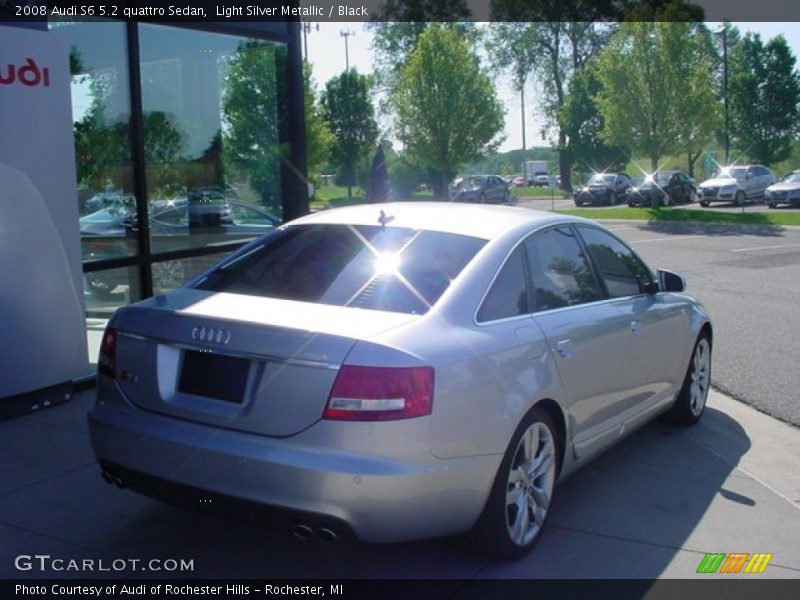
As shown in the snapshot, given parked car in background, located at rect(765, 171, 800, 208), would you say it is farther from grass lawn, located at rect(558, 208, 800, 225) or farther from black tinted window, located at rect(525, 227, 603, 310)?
black tinted window, located at rect(525, 227, 603, 310)

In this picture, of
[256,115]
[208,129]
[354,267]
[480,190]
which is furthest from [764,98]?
[354,267]

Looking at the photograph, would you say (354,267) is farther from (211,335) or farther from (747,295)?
(747,295)

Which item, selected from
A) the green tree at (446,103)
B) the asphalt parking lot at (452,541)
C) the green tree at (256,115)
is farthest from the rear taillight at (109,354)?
the green tree at (446,103)

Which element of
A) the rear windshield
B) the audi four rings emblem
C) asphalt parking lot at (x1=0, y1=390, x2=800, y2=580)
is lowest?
asphalt parking lot at (x1=0, y1=390, x2=800, y2=580)

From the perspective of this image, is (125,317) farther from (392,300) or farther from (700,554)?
(700,554)

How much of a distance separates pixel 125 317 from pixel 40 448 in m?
1.93

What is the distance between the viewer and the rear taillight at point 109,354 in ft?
13.6

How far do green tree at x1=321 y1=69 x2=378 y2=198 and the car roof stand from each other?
4462cm

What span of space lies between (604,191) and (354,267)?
3972cm

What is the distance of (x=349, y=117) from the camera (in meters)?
49.9

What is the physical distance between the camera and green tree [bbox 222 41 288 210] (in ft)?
30.2

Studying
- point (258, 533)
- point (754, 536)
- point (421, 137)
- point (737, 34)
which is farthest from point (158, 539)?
point (737, 34)

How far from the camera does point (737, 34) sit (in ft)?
208

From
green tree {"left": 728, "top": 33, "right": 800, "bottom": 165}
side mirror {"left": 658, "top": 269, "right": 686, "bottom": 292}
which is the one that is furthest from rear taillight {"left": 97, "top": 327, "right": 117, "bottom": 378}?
green tree {"left": 728, "top": 33, "right": 800, "bottom": 165}
